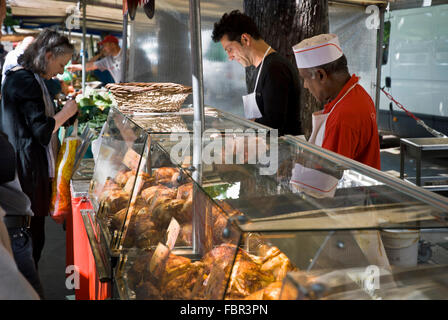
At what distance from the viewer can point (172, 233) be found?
5.95 ft

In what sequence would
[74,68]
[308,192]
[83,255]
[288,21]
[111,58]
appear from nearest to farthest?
[308,192] < [83,255] < [288,21] < [111,58] < [74,68]

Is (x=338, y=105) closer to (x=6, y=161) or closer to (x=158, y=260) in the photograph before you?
(x=158, y=260)

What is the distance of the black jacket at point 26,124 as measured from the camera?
321 centimetres

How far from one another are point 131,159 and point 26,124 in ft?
4.21

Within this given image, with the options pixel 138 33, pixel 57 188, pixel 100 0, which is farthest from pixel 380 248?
pixel 100 0

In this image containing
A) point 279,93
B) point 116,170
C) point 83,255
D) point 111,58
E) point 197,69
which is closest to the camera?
point 197,69

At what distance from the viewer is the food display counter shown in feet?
3.71

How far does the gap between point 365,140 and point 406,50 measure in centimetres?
753

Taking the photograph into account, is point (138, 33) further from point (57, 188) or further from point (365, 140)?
point (365, 140)

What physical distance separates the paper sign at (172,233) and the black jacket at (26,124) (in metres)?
1.79

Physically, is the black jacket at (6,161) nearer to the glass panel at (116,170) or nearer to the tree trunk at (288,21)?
the glass panel at (116,170)

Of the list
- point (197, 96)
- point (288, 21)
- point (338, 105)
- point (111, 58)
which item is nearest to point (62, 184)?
point (197, 96)

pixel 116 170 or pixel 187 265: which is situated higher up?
pixel 116 170

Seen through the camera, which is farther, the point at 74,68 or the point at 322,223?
the point at 74,68
